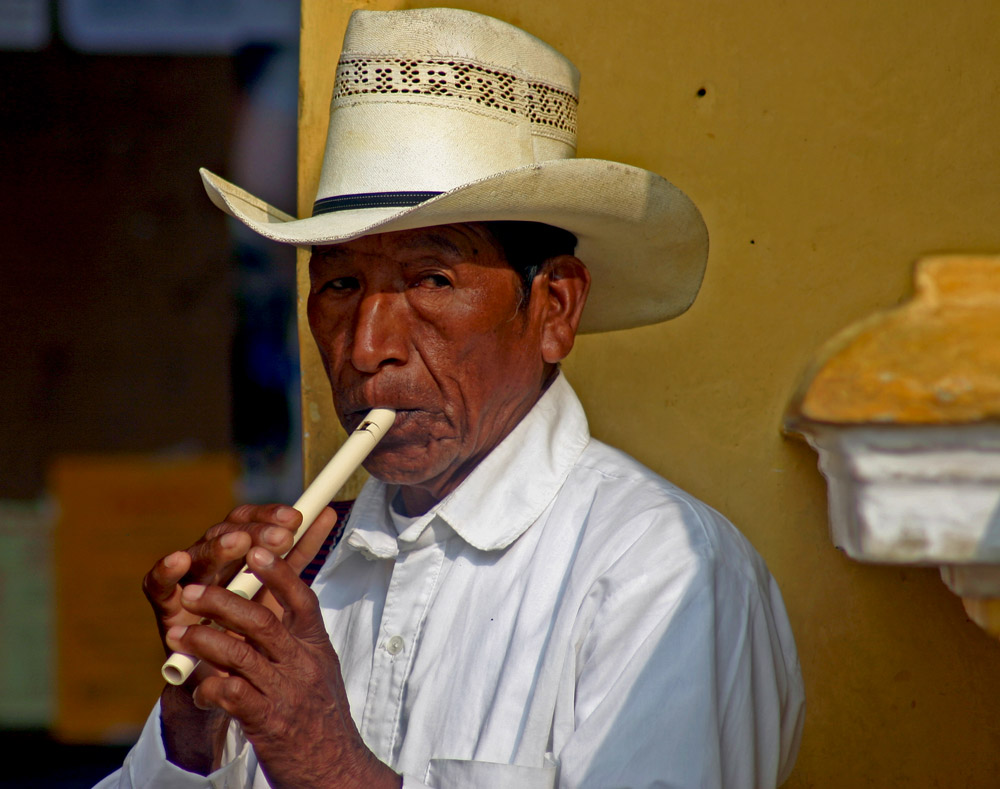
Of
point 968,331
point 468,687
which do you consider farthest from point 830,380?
point 468,687

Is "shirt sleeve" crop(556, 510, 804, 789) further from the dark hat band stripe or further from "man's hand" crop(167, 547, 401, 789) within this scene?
the dark hat band stripe

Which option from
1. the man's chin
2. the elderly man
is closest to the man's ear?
the elderly man

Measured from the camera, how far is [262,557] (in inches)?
50.1

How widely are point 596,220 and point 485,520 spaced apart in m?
0.57

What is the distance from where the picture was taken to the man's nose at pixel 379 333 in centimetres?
168

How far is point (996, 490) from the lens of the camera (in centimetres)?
60

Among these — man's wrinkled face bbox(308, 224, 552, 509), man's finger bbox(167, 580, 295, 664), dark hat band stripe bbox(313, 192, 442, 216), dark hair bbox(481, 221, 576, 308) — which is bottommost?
man's finger bbox(167, 580, 295, 664)

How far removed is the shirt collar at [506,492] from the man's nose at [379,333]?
27cm

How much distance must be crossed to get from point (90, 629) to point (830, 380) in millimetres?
2825

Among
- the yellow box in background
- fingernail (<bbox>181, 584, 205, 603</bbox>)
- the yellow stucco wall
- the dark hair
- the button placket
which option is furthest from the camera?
the yellow box in background

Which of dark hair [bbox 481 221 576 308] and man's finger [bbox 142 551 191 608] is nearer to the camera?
man's finger [bbox 142 551 191 608]

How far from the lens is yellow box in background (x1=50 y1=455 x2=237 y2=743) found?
2.92 m

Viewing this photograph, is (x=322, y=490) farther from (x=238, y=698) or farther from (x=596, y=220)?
(x=596, y=220)

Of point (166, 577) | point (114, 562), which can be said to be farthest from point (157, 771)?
point (114, 562)
